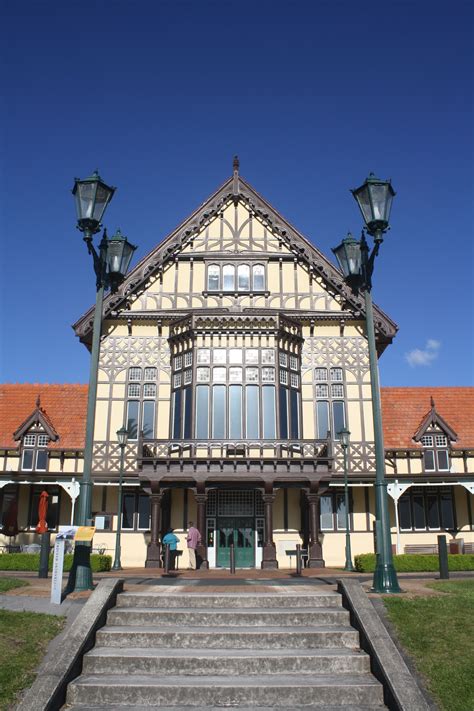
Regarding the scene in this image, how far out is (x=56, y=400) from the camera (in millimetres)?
34062

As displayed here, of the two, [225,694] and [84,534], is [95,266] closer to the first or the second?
[84,534]

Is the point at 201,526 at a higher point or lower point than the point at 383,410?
lower

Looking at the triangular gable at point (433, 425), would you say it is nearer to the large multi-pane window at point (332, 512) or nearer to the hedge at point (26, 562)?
the large multi-pane window at point (332, 512)

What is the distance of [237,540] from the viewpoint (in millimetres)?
28547

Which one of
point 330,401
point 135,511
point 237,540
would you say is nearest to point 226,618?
point 237,540

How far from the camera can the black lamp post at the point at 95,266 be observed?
1198cm

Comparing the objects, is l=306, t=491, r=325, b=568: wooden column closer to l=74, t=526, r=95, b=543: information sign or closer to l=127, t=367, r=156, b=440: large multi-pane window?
l=127, t=367, r=156, b=440: large multi-pane window

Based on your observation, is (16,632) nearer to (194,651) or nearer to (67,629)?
(67,629)

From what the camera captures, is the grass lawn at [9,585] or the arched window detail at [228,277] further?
the arched window detail at [228,277]

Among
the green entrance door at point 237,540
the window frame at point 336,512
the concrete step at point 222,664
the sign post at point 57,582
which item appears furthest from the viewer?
the window frame at point 336,512

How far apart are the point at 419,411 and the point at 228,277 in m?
12.0

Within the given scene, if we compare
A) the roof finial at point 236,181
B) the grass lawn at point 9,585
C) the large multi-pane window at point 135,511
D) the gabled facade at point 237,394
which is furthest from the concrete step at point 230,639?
the roof finial at point 236,181

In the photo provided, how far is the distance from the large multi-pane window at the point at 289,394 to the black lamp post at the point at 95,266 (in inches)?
583

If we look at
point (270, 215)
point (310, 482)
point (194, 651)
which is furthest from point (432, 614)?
point (270, 215)
